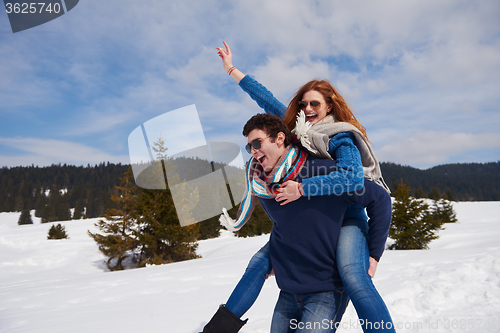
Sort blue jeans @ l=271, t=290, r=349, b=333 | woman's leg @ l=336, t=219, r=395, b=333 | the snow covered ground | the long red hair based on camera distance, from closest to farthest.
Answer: woman's leg @ l=336, t=219, r=395, b=333 < blue jeans @ l=271, t=290, r=349, b=333 < the long red hair < the snow covered ground

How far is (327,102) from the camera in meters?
2.14

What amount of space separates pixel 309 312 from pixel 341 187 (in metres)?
0.70

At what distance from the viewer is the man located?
1604 mm

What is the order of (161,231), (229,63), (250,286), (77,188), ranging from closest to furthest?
(250,286), (229,63), (161,231), (77,188)

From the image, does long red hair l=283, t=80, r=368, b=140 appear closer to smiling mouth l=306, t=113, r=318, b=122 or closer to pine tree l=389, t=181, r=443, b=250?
smiling mouth l=306, t=113, r=318, b=122

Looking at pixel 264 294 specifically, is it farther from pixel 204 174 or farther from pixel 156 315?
pixel 204 174

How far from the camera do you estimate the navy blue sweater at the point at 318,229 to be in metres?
1.61

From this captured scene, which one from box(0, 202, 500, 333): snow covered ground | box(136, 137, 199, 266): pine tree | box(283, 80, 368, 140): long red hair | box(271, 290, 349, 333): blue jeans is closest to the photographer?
box(271, 290, 349, 333): blue jeans

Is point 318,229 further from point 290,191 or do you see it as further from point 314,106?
point 314,106

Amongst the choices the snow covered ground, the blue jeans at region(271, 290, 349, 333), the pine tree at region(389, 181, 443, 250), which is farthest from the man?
the pine tree at region(389, 181, 443, 250)

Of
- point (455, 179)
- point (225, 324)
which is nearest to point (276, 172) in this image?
point (225, 324)

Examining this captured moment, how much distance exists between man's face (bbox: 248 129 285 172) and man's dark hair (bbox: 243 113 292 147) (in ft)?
0.07

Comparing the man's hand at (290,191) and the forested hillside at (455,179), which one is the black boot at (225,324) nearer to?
the man's hand at (290,191)

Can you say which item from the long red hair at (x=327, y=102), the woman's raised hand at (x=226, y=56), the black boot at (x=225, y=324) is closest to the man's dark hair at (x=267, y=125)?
the long red hair at (x=327, y=102)
